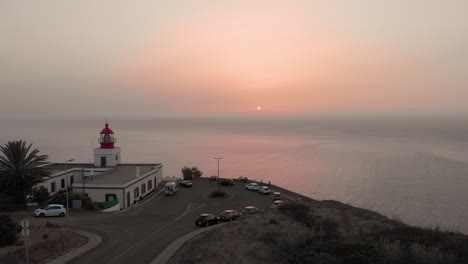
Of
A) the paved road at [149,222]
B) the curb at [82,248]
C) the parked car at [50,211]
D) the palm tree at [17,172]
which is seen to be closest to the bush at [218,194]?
the paved road at [149,222]

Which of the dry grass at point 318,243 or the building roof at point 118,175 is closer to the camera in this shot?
the dry grass at point 318,243

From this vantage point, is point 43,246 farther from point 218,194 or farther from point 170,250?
point 218,194

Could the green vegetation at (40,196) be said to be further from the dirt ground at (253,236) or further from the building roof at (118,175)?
the dirt ground at (253,236)

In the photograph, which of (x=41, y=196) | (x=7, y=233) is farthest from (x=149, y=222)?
(x=41, y=196)

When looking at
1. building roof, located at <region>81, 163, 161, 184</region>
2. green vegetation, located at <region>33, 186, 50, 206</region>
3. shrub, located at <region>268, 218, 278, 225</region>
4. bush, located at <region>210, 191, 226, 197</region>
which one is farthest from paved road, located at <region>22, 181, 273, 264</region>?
green vegetation, located at <region>33, 186, 50, 206</region>

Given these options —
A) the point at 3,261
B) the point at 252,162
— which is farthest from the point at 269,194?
the point at 252,162

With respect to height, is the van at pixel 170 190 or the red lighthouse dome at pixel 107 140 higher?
the red lighthouse dome at pixel 107 140
